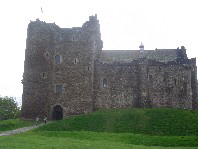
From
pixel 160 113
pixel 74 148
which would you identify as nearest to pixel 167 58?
pixel 160 113

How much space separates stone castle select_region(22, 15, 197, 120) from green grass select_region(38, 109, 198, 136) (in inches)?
203

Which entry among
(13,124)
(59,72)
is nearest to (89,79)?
(59,72)

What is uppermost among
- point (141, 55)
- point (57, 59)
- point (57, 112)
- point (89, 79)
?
point (141, 55)

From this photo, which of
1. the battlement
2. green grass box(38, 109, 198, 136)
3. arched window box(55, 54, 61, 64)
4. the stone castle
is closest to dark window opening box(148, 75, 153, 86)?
the stone castle

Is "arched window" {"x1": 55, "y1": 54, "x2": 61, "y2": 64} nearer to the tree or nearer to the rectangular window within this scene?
the rectangular window

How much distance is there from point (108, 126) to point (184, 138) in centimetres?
1029

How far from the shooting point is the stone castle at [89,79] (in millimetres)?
47250

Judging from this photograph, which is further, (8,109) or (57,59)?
(8,109)

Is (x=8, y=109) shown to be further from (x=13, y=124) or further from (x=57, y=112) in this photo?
(x=13, y=124)

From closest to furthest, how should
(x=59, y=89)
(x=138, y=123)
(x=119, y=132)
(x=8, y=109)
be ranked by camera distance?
(x=119, y=132) → (x=138, y=123) → (x=59, y=89) → (x=8, y=109)

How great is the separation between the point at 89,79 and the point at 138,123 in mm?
12744

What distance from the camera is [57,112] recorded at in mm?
48562

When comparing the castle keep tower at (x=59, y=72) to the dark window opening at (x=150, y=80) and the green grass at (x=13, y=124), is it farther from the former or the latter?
the dark window opening at (x=150, y=80)

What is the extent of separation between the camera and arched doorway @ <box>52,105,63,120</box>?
47.9 m
